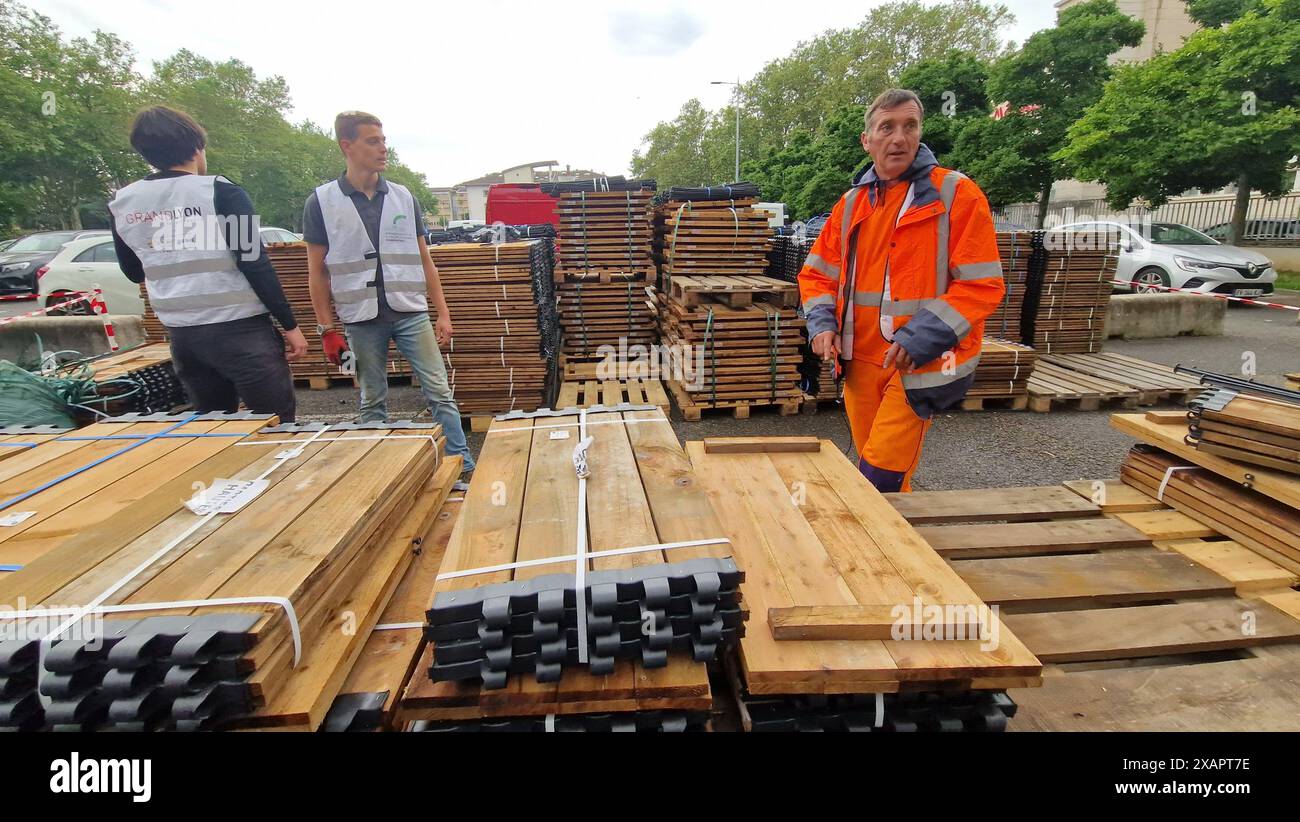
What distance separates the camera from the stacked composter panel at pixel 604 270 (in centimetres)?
834

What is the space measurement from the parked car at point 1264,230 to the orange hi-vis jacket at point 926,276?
2074cm

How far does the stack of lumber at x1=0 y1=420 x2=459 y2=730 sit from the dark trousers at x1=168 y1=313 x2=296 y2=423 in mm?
1097

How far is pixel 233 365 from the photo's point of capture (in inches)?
142

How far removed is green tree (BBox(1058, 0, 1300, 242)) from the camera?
510 inches

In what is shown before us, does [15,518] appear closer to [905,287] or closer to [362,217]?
[362,217]

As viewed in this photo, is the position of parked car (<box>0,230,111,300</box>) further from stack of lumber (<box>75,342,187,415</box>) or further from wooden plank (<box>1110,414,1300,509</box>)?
wooden plank (<box>1110,414,1300,509</box>)

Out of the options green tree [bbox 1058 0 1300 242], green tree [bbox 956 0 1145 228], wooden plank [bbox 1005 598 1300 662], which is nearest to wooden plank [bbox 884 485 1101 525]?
wooden plank [bbox 1005 598 1300 662]

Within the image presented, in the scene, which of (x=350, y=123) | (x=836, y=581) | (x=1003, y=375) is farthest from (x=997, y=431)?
(x=350, y=123)

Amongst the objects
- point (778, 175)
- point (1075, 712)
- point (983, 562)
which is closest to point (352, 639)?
point (1075, 712)

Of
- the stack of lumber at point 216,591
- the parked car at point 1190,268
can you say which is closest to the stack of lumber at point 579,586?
the stack of lumber at point 216,591

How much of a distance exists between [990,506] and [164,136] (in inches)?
200

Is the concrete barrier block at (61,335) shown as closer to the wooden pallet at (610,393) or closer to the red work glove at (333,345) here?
the red work glove at (333,345)

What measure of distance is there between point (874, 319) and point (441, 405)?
3.14 m
